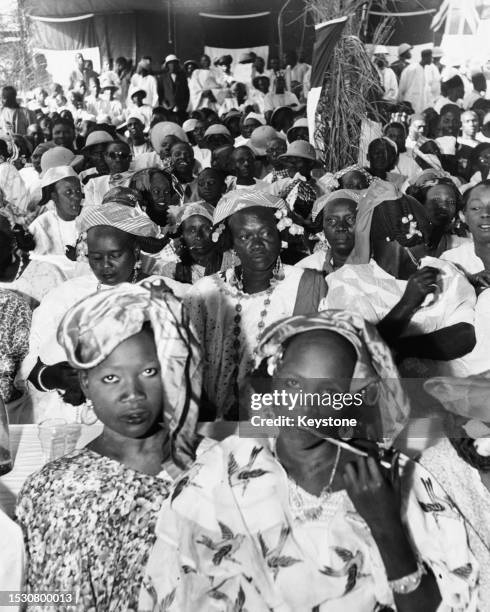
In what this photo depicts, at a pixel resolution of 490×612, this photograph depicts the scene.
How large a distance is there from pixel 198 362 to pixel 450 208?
456 centimetres

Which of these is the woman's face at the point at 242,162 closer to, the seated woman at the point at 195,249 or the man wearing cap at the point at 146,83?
the seated woman at the point at 195,249

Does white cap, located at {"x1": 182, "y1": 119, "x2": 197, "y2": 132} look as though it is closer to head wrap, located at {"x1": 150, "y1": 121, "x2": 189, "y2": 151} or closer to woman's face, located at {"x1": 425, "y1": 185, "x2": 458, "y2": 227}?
head wrap, located at {"x1": 150, "y1": 121, "x2": 189, "y2": 151}

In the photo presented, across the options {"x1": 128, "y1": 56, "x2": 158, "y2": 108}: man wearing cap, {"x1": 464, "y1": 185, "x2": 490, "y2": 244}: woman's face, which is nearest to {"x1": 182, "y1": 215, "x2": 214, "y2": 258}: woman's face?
{"x1": 464, "y1": 185, "x2": 490, "y2": 244}: woman's face

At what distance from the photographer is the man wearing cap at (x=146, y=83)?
16.6 meters

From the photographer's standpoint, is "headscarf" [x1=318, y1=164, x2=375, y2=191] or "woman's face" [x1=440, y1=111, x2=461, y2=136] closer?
"headscarf" [x1=318, y1=164, x2=375, y2=191]

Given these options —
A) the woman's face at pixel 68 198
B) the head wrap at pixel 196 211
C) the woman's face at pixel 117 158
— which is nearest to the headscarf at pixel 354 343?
the head wrap at pixel 196 211

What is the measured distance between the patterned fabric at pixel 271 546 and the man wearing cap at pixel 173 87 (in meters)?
13.8

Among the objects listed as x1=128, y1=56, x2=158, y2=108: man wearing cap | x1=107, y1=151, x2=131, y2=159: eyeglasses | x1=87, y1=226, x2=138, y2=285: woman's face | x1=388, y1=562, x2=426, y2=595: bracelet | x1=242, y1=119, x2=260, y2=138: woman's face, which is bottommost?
x1=128, y1=56, x2=158, y2=108: man wearing cap

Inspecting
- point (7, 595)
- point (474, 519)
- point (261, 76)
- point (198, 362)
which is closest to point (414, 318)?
point (474, 519)

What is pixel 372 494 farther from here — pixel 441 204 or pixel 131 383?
pixel 441 204

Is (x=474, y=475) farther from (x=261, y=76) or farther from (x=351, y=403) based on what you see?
(x=261, y=76)

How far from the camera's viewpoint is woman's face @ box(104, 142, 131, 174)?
31.8ft

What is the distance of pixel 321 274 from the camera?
4.40 m

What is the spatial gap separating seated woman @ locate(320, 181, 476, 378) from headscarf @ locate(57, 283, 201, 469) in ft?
4.55
